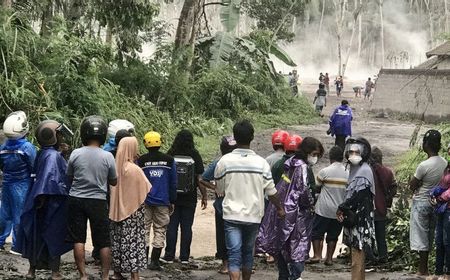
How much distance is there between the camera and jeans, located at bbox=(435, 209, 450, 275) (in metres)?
7.36

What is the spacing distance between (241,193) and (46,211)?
5.96 ft

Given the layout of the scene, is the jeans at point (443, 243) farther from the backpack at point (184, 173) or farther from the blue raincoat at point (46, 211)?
the blue raincoat at point (46, 211)

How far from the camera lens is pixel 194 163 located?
326 inches

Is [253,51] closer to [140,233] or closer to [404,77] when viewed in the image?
[404,77]

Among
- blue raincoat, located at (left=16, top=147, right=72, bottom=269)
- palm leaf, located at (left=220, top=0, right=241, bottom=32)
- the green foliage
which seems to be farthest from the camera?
palm leaf, located at (left=220, top=0, right=241, bottom=32)

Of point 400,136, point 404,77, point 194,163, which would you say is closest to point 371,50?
point 404,77

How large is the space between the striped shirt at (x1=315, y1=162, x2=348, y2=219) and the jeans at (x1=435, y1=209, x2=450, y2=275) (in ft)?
4.69

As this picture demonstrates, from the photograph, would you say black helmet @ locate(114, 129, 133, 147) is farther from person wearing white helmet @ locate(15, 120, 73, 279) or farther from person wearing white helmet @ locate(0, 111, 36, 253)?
person wearing white helmet @ locate(0, 111, 36, 253)

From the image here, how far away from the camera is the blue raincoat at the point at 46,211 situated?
267 inches

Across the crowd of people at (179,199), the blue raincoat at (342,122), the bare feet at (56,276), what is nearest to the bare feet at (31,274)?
the crowd of people at (179,199)

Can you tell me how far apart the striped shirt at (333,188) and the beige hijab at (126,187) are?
2.55 metres

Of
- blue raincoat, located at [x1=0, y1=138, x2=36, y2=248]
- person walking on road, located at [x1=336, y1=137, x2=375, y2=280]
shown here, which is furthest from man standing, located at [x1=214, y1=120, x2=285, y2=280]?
blue raincoat, located at [x1=0, y1=138, x2=36, y2=248]

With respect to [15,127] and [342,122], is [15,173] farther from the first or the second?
[342,122]

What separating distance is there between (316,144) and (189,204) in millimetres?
1805
